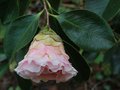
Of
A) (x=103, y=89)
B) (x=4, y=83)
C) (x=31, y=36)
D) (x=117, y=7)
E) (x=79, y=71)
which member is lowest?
(x=4, y=83)


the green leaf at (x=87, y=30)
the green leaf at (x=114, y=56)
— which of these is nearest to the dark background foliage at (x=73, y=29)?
the green leaf at (x=87, y=30)

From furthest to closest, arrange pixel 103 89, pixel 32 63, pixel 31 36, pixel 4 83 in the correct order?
1. pixel 4 83
2. pixel 103 89
3. pixel 31 36
4. pixel 32 63

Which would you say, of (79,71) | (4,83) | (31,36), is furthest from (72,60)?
(4,83)

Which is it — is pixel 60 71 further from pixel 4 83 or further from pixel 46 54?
pixel 4 83

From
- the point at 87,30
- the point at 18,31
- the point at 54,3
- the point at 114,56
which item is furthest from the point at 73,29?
the point at 114,56

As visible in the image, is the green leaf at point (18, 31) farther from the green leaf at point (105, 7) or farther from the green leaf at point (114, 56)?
the green leaf at point (114, 56)

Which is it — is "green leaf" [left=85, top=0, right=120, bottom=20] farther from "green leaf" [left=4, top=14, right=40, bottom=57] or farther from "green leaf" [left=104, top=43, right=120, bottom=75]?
"green leaf" [left=104, top=43, right=120, bottom=75]
